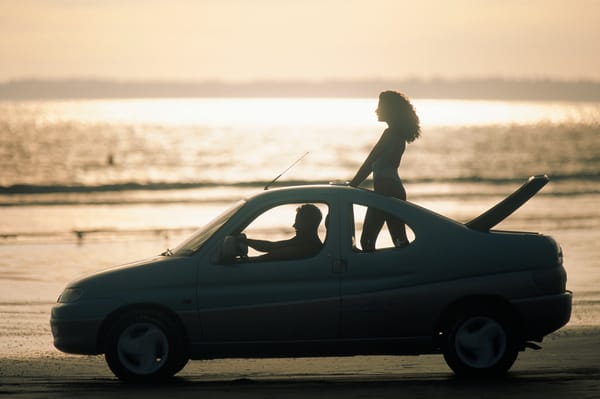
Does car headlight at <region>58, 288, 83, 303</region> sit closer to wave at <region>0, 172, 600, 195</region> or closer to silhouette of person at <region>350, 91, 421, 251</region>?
silhouette of person at <region>350, 91, 421, 251</region>

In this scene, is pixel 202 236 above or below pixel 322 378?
above

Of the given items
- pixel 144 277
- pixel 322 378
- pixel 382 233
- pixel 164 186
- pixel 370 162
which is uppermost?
pixel 164 186

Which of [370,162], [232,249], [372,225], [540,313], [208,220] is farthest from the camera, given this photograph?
[208,220]

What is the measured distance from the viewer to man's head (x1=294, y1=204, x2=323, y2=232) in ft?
32.4

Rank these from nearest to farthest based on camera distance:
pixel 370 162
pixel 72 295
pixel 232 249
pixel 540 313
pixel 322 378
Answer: pixel 232 249 < pixel 540 313 < pixel 72 295 < pixel 322 378 < pixel 370 162

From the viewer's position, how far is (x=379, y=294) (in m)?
9.56

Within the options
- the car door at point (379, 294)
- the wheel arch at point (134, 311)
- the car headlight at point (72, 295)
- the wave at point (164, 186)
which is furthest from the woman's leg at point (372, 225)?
the wave at point (164, 186)

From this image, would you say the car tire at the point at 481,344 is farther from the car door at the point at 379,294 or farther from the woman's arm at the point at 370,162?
the woman's arm at the point at 370,162

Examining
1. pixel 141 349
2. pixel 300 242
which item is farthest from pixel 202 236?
pixel 141 349

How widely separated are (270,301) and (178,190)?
45333 mm

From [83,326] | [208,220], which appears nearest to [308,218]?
[83,326]

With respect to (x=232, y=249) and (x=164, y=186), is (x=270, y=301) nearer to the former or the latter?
(x=232, y=249)

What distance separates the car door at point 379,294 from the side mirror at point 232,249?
30.2 inches

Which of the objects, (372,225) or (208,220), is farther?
(208,220)
